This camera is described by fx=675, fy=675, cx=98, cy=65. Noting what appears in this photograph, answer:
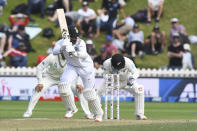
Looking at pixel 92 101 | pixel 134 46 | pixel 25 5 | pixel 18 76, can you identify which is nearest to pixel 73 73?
pixel 92 101

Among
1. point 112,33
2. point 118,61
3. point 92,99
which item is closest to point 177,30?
point 112,33

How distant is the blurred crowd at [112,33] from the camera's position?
21.6 m

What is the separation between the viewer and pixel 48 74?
13820 mm

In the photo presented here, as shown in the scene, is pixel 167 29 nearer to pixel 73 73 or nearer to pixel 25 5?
pixel 25 5

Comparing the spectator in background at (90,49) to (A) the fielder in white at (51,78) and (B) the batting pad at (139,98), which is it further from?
(B) the batting pad at (139,98)

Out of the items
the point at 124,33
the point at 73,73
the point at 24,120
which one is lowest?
the point at 24,120

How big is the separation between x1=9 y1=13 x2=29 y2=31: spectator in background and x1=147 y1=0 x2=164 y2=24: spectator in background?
437 cm

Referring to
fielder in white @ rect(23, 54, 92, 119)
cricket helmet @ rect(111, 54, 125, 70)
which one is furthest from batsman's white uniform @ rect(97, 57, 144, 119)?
fielder in white @ rect(23, 54, 92, 119)

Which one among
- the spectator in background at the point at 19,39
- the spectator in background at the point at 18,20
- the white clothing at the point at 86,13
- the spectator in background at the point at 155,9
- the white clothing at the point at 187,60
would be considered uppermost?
the spectator in background at the point at 155,9

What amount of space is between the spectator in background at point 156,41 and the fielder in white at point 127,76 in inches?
383

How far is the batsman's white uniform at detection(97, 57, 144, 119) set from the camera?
12828 mm

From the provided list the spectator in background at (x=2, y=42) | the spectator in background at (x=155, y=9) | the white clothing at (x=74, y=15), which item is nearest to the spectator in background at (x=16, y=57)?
the spectator in background at (x=2, y=42)

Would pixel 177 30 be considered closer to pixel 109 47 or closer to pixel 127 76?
pixel 109 47

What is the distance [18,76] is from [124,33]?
474 cm
